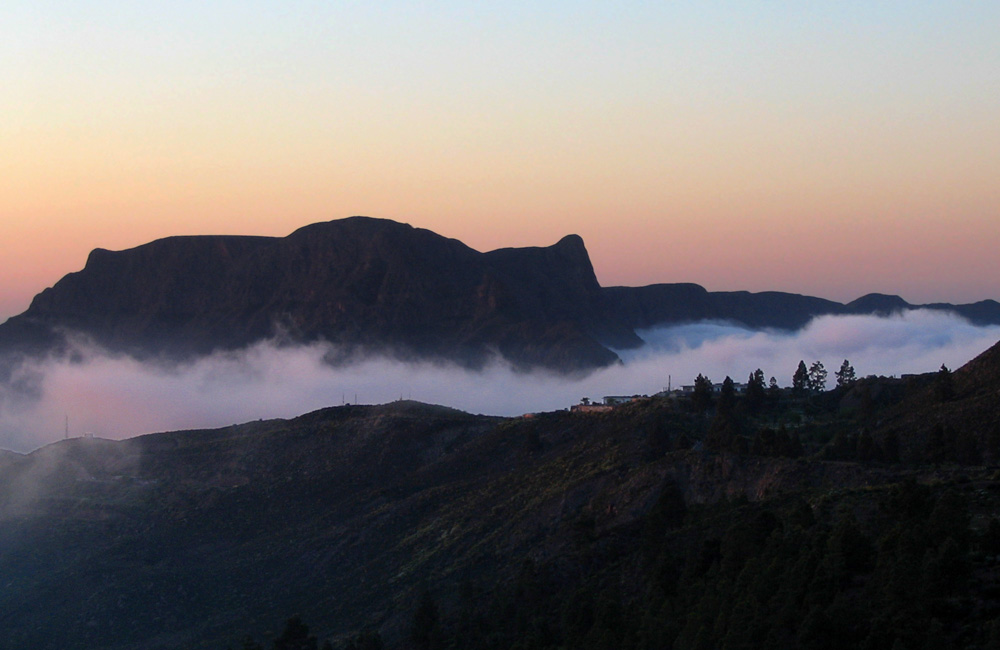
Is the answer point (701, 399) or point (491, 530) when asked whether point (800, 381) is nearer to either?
point (701, 399)

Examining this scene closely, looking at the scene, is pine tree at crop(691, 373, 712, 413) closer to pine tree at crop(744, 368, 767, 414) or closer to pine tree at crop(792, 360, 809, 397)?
pine tree at crop(744, 368, 767, 414)

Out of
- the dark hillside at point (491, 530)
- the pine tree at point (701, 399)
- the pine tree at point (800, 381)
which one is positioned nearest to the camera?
the dark hillside at point (491, 530)

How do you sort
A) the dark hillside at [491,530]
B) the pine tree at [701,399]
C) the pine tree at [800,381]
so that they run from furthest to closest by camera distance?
the pine tree at [800,381], the pine tree at [701,399], the dark hillside at [491,530]

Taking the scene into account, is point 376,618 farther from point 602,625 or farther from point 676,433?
point 602,625

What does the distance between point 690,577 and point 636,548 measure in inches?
515

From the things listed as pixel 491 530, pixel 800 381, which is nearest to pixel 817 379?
pixel 800 381

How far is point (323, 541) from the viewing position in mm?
113562

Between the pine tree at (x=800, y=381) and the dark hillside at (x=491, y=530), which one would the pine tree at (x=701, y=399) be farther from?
the pine tree at (x=800, y=381)

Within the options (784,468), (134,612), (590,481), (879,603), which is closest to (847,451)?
(784,468)

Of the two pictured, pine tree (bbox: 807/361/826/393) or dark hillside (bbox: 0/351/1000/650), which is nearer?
dark hillside (bbox: 0/351/1000/650)

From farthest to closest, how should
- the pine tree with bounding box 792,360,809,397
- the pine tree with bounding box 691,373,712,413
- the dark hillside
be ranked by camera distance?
the pine tree with bounding box 792,360,809,397 → the pine tree with bounding box 691,373,712,413 → the dark hillside

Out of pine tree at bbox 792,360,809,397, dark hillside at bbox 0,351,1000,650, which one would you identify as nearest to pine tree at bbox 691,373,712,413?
dark hillside at bbox 0,351,1000,650

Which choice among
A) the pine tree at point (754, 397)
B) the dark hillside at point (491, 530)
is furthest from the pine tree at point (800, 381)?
the pine tree at point (754, 397)

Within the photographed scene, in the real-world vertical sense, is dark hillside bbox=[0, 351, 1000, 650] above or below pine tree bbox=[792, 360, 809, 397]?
below
